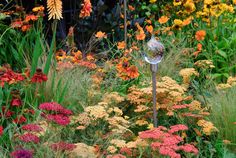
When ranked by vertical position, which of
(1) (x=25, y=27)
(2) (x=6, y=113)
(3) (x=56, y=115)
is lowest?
(2) (x=6, y=113)

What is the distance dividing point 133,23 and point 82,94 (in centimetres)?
264

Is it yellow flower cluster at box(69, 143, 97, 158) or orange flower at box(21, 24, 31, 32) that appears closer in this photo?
yellow flower cluster at box(69, 143, 97, 158)

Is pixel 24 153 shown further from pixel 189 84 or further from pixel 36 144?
pixel 189 84

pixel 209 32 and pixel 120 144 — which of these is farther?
pixel 209 32

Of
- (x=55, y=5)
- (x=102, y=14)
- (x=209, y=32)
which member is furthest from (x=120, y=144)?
(x=102, y=14)

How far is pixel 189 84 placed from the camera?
206 inches

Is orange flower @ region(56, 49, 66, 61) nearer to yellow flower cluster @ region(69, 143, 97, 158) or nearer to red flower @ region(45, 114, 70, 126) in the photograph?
red flower @ region(45, 114, 70, 126)

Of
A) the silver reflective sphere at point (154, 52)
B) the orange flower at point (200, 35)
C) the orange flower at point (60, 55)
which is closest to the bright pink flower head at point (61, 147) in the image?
the silver reflective sphere at point (154, 52)

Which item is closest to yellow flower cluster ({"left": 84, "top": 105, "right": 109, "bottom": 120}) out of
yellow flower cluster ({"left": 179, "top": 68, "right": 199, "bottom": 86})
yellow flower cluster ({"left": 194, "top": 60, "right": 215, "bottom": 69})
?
yellow flower cluster ({"left": 179, "top": 68, "right": 199, "bottom": 86})

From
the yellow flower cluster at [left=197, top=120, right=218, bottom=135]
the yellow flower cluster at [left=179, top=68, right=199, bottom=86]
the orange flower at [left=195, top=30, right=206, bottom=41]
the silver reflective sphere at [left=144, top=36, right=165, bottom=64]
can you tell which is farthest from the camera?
the orange flower at [left=195, top=30, right=206, bottom=41]

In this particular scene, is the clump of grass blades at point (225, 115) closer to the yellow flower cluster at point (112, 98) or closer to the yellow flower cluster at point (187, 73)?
the yellow flower cluster at point (187, 73)

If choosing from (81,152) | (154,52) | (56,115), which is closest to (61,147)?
(81,152)

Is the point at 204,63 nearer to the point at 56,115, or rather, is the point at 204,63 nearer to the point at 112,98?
the point at 112,98

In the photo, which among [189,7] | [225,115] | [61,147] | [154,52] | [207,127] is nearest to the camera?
[61,147]
